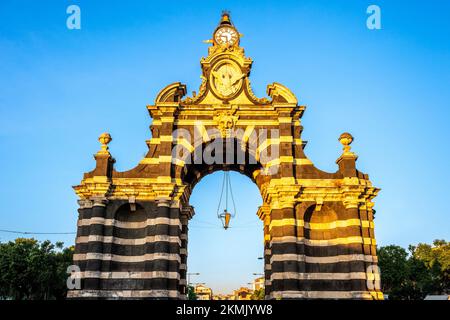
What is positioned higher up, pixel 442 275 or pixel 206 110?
pixel 206 110

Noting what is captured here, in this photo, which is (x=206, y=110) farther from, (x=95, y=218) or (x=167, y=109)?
(x=95, y=218)

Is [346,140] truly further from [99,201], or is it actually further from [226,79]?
[99,201]

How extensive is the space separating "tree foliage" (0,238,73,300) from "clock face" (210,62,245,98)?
100 feet

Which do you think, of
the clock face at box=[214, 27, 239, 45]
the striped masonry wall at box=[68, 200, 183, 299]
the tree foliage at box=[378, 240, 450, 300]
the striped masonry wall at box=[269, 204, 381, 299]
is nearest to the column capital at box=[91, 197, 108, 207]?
the striped masonry wall at box=[68, 200, 183, 299]

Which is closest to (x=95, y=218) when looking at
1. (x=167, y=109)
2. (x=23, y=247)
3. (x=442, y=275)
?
(x=167, y=109)

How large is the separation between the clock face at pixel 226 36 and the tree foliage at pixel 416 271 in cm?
4168

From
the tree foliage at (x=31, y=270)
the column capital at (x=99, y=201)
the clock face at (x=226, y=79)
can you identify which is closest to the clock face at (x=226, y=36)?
the clock face at (x=226, y=79)

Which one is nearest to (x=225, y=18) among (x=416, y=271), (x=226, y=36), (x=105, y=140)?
(x=226, y=36)

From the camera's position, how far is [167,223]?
85.5 ft

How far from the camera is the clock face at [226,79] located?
3004cm

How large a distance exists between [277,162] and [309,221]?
4254 mm

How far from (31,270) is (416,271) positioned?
48617 millimetres

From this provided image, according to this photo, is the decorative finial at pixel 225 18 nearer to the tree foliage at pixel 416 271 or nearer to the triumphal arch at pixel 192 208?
the triumphal arch at pixel 192 208
